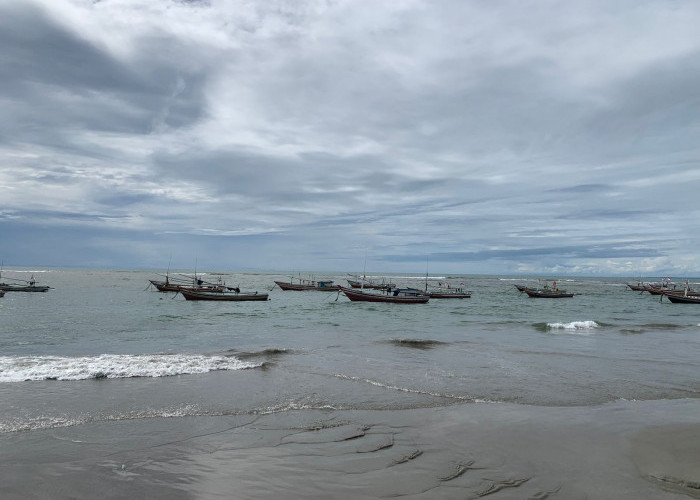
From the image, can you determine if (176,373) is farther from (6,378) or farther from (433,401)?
(433,401)

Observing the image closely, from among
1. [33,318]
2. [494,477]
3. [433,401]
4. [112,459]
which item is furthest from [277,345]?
[33,318]

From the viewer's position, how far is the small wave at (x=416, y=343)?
20003 millimetres

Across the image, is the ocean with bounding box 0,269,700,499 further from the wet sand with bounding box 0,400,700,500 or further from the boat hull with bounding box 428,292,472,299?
the boat hull with bounding box 428,292,472,299

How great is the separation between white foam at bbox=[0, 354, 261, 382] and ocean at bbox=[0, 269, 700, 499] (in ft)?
0.24

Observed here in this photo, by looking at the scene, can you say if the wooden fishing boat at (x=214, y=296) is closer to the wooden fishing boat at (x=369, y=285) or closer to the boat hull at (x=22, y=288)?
the wooden fishing boat at (x=369, y=285)

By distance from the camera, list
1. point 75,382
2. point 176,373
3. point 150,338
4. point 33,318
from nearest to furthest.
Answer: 1. point 75,382
2. point 176,373
3. point 150,338
4. point 33,318

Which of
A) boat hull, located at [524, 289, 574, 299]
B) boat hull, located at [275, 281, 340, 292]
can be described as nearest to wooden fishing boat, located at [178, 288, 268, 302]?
boat hull, located at [275, 281, 340, 292]

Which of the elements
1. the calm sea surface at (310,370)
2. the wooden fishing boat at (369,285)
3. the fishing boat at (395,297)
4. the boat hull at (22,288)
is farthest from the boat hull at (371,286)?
the boat hull at (22,288)

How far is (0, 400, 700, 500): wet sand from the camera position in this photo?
5.95 m

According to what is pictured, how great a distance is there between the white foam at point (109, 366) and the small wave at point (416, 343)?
7784 mm

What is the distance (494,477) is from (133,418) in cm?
708

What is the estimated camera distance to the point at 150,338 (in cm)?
2214

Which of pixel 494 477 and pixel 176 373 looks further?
pixel 176 373

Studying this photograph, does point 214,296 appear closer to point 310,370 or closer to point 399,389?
point 310,370
